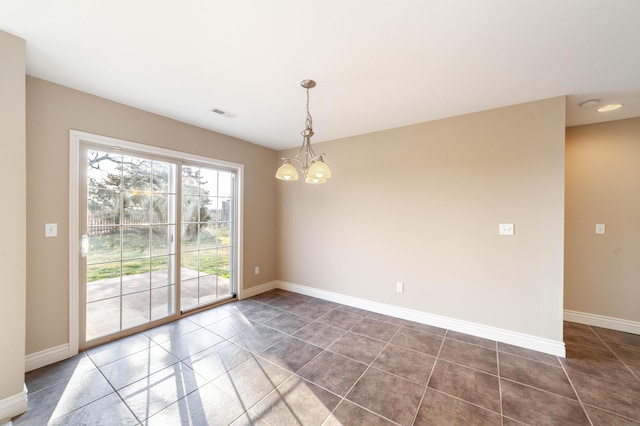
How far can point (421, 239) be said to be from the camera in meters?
3.16

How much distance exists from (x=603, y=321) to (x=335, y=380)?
3570mm

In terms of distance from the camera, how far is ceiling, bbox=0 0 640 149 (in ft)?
4.76

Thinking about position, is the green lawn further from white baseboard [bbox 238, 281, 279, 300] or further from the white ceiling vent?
the white ceiling vent

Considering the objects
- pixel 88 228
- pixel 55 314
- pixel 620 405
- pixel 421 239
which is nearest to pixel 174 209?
pixel 88 228

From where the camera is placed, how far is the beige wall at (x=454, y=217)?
2.48m

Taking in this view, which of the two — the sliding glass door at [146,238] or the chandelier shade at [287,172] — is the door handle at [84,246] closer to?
the sliding glass door at [146,238]

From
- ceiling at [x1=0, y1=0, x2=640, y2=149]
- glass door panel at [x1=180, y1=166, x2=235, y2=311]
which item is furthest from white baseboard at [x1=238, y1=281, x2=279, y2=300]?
ceiling at [x1=0, y1=0, x2=640, y2=149]

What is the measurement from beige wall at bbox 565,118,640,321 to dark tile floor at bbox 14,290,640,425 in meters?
0.42

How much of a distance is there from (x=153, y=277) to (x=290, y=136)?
2.73 m

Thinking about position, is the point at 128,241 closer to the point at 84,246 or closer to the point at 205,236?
the point at 84,246

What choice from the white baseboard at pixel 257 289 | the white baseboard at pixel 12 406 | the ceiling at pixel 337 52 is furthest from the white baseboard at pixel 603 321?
the white baseboard at pixel 12 406

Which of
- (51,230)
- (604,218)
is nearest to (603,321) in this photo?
(604,218)

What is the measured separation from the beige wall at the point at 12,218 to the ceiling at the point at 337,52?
27 centimetres

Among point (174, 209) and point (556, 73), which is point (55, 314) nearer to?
point (174, 209)
